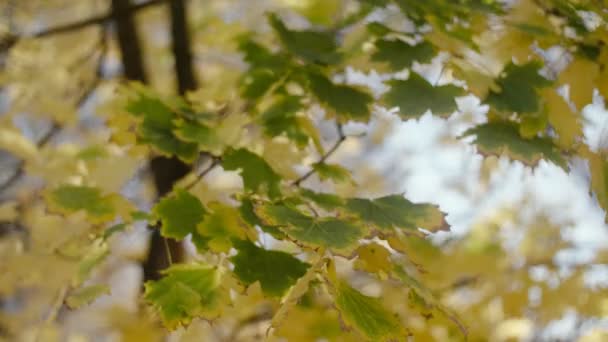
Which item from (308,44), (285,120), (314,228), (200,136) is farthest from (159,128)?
(314,228)

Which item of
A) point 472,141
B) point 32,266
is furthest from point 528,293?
point 32,266

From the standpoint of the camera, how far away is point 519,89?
2.93 ft

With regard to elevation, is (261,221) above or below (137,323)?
above

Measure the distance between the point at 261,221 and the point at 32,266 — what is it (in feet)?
2.03

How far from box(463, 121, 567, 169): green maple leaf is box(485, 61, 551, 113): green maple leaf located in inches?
1.3

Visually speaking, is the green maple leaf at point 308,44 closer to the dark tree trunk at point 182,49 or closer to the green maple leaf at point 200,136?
the green maple leaf at point 200,136

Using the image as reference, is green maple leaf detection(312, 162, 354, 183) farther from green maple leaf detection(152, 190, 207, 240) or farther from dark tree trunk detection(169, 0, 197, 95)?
dark tree trunk detection(169, 0, 197, 95)

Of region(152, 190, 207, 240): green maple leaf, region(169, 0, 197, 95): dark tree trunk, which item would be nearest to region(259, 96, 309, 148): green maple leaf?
region(152, 190, 207, 240): green maple leaf

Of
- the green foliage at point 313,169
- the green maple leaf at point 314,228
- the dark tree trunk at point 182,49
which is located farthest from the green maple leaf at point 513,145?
the dark tree trunk at point 182,49

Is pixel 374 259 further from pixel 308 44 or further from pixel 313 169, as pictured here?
pixel 308 44

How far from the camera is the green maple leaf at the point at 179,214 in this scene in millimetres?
785

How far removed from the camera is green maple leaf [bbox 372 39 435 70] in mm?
927

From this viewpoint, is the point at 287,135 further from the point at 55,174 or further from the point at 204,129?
the point at 55,174

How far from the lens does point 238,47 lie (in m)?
1.21
